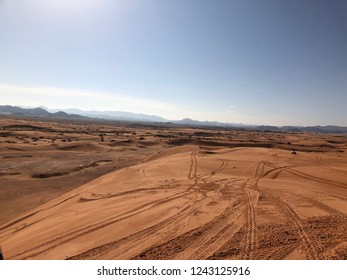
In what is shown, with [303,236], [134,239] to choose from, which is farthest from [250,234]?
[134,239]

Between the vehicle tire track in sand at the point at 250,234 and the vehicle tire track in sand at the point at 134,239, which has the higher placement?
the vehicle tire track in sand at the point at 250,234

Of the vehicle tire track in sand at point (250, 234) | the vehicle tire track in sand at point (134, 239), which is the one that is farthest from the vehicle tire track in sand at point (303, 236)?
the vehicle tire track in sand at point (134, 239)

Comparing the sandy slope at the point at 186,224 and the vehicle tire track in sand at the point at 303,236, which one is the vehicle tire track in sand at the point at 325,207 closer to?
the sandy slope at the point at 186,224

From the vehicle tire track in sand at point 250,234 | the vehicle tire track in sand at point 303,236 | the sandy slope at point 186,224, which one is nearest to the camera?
the vehicle tire track in sand at point 303,236

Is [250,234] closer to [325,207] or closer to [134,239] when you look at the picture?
[134,239]

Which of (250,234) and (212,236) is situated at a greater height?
(250,234)
